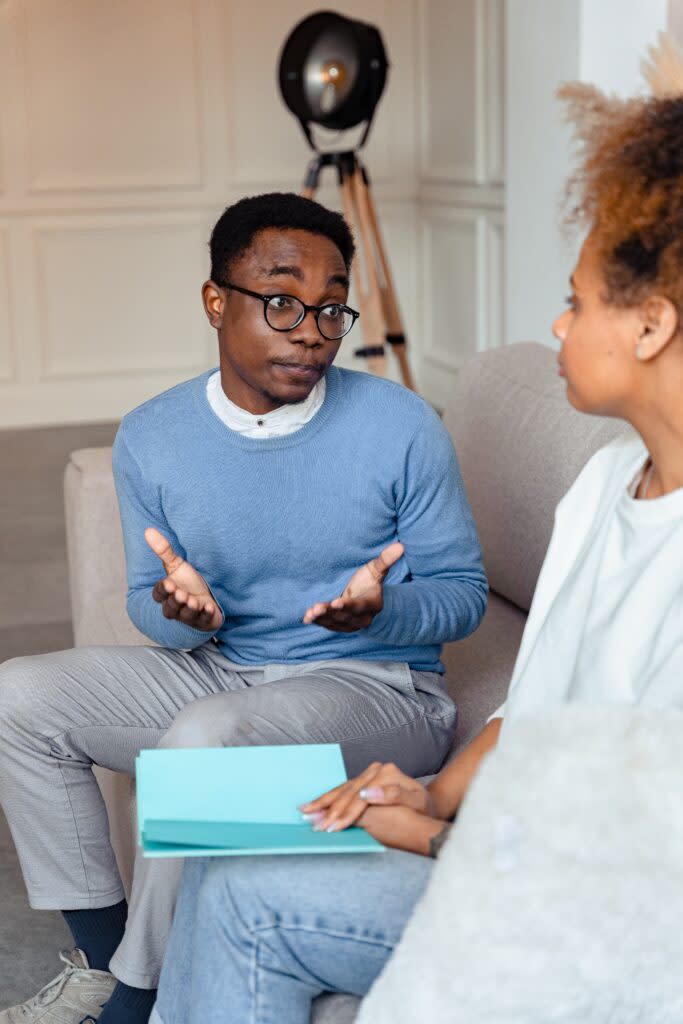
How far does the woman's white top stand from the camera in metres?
1.02

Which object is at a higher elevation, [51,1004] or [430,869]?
[430,869]

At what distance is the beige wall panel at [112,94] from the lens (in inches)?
209

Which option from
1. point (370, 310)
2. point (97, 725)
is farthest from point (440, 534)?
point (370, 310)

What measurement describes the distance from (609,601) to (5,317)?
15.6ft

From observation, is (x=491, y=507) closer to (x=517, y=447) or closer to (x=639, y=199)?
(x=517, y=447)

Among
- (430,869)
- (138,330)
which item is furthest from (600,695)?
(138,330)

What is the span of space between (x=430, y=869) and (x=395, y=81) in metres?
4.97

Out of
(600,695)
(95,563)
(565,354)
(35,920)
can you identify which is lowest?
(35,920)

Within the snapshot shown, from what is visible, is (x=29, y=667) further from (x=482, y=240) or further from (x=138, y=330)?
(x=138, y=330)

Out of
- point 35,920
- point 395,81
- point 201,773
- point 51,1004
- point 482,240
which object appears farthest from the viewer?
point 395,81

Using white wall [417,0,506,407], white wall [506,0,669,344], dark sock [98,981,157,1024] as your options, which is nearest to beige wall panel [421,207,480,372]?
white wall [417,0,506,407]

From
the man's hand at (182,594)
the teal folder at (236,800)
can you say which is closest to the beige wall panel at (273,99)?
the man's hand at (182,594)

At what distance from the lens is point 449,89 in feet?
17.4

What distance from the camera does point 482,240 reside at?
5.04 meters
